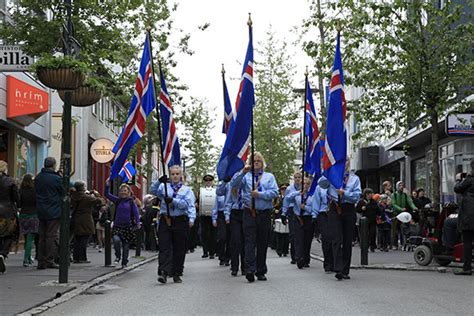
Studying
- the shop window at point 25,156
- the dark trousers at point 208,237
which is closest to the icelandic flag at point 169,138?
the dark trousers at point 208,237

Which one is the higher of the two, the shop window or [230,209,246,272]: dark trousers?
the shop window

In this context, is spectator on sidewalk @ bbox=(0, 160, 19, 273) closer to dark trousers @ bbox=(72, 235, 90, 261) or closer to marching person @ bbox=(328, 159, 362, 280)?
dark trousers @ bbox=(72, 235, 90, 261)

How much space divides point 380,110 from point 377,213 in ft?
22.8

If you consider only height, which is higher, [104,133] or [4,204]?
[104,133]

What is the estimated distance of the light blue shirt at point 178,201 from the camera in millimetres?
13750

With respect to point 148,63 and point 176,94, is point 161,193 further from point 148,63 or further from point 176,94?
point 176,94

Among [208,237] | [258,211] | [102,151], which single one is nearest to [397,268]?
[258,211]

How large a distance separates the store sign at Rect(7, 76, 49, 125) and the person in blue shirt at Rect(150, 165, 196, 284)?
36.4 ft

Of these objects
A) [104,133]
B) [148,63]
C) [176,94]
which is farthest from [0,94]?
[104,133]

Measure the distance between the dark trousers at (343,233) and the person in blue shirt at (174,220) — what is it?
7.11ft

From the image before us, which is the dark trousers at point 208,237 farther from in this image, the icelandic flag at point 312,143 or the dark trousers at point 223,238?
the icelandic flag at point 312,143

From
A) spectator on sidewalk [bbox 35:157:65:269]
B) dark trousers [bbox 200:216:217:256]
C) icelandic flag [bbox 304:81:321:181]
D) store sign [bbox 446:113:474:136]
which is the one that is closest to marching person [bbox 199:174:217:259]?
dark trousers [bbox 200:216:217:256]

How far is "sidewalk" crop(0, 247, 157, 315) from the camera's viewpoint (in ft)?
35.1

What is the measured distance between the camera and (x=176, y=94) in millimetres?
37500
